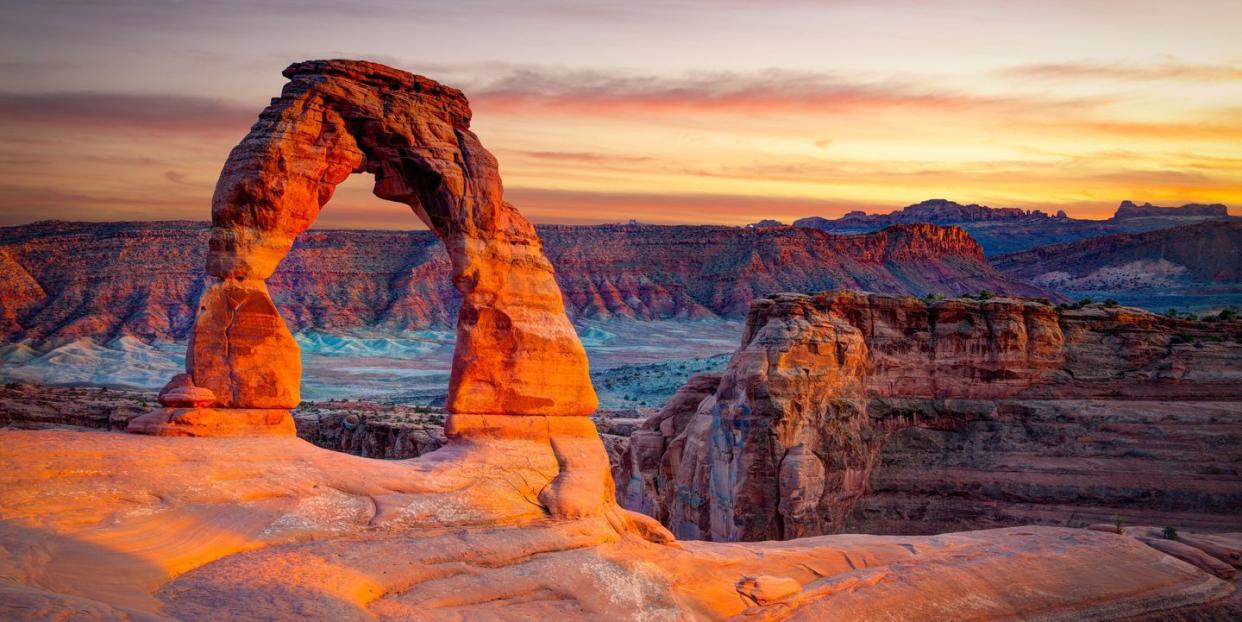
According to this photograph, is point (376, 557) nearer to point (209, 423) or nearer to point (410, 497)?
point (410, 497)

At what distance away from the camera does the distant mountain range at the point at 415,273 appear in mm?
106375

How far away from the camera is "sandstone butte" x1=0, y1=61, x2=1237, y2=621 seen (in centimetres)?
1348

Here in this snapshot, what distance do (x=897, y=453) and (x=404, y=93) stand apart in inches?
708

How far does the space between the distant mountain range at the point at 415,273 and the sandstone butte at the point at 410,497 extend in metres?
90.1

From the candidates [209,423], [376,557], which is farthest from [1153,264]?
[376,557]

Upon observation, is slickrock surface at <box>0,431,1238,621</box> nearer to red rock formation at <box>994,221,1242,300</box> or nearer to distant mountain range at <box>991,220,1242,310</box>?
distant mountain range at <box>991,220,1242,310</box>

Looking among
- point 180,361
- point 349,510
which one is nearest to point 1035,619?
point 349,510

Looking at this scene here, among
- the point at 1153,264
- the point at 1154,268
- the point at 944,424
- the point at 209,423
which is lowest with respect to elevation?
the point at 944,424

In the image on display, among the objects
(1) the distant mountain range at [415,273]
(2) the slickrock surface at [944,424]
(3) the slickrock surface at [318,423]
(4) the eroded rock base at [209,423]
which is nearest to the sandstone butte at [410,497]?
(4) the eroded rock base at [209,423]

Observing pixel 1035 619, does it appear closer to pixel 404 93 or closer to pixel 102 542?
pixel 404 93

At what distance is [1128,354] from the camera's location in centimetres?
3238

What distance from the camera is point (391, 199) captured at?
19.3m

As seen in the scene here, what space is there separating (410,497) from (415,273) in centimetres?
11595

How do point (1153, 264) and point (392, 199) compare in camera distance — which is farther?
point (1153, 264)
